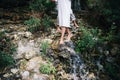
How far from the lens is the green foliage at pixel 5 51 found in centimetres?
798

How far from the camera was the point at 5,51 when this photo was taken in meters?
8.44

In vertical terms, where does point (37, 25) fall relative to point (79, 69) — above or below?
above

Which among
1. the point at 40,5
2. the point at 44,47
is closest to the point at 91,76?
the point at 44,47

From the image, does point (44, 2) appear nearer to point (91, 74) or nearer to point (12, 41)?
point (12, 41)

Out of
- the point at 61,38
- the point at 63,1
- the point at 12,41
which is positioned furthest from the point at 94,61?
the point at 12,41

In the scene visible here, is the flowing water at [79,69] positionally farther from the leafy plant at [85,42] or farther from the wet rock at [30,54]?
the wet rock at [30,54]

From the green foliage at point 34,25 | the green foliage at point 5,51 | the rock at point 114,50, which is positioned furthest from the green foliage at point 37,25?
the rock at point 114,50

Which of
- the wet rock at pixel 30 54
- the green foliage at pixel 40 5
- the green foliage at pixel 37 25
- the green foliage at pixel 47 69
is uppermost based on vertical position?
the green foliage at pixel 40 5

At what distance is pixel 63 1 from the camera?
8422 mm

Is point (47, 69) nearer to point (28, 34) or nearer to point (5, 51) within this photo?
point (5, 51)

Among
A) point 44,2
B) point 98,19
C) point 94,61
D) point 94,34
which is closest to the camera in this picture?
point 94,61

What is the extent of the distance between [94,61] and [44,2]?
338 centimetres

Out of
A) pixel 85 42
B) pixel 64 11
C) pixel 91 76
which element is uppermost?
pixel 64 11

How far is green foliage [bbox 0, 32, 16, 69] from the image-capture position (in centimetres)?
798
